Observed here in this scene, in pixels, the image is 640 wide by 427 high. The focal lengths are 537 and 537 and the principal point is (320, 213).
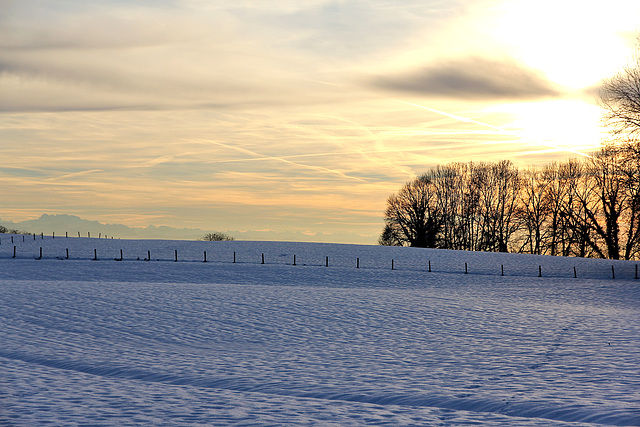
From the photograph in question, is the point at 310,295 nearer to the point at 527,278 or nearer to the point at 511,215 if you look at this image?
the point at 527,278

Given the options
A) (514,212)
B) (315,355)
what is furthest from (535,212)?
(315,355)

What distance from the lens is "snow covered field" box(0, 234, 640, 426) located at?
30.8ft

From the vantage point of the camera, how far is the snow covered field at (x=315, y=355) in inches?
369

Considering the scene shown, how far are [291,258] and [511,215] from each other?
1311 inches

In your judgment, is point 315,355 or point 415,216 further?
point 415,216

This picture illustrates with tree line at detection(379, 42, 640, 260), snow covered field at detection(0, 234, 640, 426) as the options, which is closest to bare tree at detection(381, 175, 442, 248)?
tree line at detection(379, 42, 640, 260)

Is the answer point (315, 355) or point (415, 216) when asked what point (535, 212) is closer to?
point (415, 216)

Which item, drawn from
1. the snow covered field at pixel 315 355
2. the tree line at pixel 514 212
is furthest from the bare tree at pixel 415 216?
the snow covered field at pixel 315 355

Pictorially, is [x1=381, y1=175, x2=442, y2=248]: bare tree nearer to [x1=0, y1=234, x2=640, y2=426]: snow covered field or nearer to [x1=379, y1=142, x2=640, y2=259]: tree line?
Answer: [x1=379, y1=142, x2=640, y2=259]: tree line

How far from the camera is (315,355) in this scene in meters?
14.7

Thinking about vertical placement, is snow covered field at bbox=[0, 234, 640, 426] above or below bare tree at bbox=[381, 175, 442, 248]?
below

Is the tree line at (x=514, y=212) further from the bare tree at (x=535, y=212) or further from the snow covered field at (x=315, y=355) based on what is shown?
the snow covered field at (x=315, y=355)

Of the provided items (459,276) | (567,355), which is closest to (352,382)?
(567,355)

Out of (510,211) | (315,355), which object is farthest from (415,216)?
(315,355)
